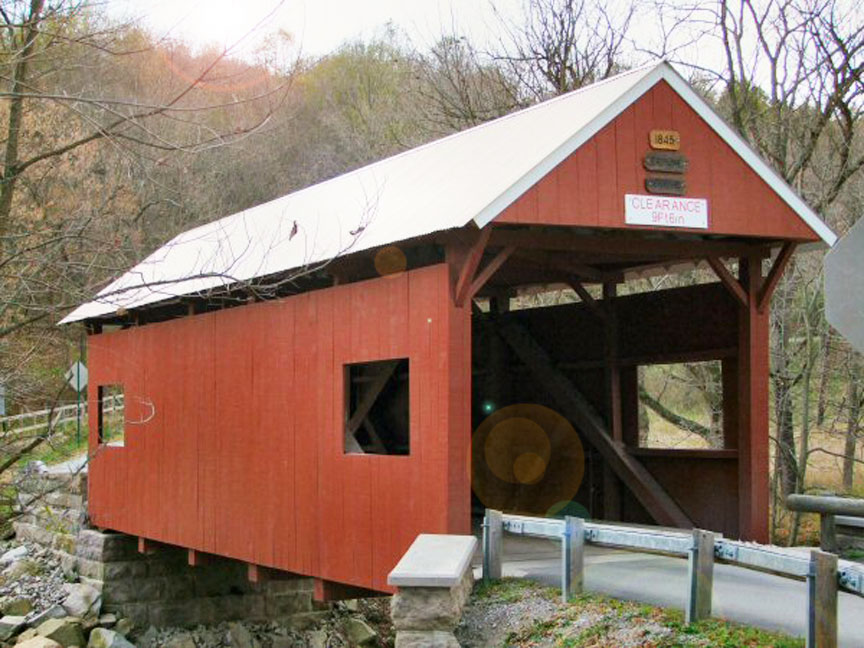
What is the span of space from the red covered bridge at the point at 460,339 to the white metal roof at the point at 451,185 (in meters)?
0.03

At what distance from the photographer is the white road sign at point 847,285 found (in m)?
3.04

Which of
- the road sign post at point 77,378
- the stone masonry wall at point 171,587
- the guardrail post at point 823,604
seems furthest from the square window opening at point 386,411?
the guardrail post at point 823,604

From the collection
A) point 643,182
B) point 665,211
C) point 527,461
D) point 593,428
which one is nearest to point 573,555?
point 665,211

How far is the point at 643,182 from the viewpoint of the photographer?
9391 millimetres

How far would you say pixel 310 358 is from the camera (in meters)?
11.3

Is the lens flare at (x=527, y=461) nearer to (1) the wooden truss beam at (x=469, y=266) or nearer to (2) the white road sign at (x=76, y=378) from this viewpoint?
(1) the wooden truss beam at (x=469, y=266)

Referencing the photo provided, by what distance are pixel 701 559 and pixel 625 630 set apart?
62 centimetres

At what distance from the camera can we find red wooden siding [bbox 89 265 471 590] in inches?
362

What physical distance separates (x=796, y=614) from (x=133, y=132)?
13.3 meters

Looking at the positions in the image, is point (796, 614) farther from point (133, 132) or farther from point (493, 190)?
point (133, 132)

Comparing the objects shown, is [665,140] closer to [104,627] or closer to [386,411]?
[386,411]

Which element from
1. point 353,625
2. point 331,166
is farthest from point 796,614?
point 331,166

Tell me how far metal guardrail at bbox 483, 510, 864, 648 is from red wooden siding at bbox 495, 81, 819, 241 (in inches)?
91.7

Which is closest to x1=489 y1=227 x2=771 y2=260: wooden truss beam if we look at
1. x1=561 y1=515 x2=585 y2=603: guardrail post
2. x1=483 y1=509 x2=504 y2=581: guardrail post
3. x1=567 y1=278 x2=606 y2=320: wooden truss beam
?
x1=567 y1=278 x2=606 y2=320: wooden truss beam
